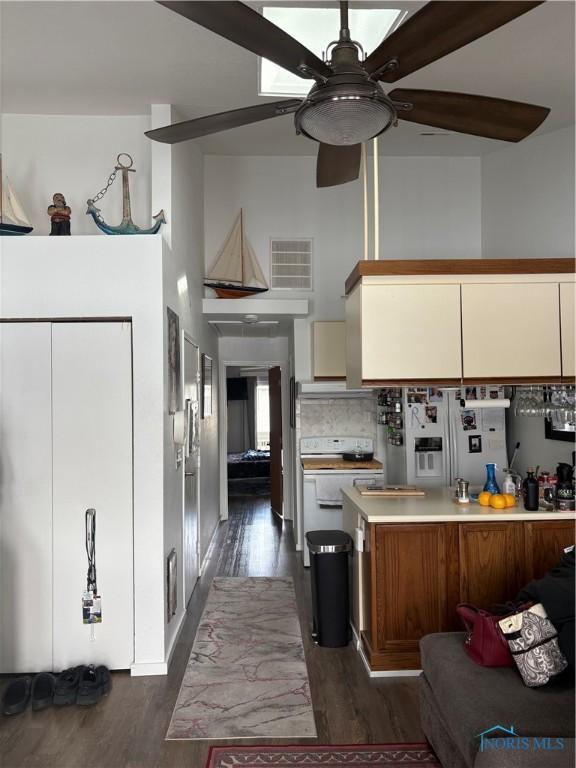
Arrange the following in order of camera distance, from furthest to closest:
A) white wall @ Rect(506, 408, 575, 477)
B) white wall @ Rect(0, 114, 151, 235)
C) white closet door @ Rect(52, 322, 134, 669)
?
white wall @ Rect(506, 408, 575, 477) < white wall @ Rect(0, 114, 151, 235) < white closet door @ Rect(52, 322, 134, 669)

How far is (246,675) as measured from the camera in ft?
11.2

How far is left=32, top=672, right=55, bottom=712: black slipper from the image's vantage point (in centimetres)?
302

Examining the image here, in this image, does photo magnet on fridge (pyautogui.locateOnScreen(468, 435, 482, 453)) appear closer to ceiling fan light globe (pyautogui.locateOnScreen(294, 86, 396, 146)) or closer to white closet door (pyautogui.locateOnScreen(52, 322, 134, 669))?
white closet door (pyautogui.locateOnScreen(52, 322, 134, 669))

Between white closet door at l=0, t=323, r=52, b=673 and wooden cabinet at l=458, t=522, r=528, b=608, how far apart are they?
2.33 metres

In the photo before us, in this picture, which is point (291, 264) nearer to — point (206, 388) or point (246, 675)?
point (206, 388)

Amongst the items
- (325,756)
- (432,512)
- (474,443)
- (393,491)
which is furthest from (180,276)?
(474,443)

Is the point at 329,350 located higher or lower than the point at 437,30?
lower

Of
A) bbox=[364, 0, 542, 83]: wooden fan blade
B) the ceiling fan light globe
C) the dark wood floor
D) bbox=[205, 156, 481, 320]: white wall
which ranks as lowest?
the dark wood floor

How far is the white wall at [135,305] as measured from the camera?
11.3ft

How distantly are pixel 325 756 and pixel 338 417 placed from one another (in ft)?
13.2

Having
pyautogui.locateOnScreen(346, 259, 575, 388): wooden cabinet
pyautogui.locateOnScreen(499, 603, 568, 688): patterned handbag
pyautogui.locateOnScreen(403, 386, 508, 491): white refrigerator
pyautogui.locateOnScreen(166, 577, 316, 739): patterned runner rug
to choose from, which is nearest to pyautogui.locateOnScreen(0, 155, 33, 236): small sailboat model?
pyautogui.locateOnScreen(346, 259, 575, 388): wooden cabinet

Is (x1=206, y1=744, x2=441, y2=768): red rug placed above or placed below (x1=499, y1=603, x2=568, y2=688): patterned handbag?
below

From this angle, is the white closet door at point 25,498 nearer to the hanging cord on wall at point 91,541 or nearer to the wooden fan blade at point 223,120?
the hanging cord on wall at point 91,541

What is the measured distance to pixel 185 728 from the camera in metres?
2.82
